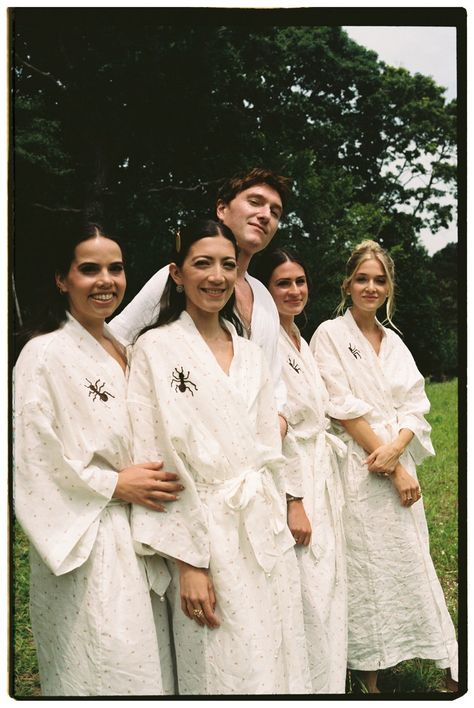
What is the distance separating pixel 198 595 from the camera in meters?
2.49

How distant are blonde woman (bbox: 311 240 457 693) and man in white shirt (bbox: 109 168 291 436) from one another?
47 cm

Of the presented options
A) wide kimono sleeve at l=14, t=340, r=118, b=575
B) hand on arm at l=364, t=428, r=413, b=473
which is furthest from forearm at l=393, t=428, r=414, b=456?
wide kimono sleeve at l=14, t=340, r=118, b=575

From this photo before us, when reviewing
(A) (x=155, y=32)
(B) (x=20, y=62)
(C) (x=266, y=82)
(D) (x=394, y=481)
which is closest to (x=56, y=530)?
(D) (x=394, y=481)

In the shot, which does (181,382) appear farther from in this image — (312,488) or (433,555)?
(433,555)

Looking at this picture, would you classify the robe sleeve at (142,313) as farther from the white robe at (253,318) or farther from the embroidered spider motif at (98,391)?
the embroidered spider motif at (98,391)

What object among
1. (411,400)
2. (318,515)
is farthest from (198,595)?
(411,400)

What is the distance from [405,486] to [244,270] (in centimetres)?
132

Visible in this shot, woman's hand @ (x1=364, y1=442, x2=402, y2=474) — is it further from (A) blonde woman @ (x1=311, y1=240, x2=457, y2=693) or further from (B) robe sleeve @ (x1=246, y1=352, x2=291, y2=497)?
(B) robe sleeve @ (x1=246, y1=352, x2=291, y2=497)

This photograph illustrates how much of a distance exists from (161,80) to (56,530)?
2318 millimetres

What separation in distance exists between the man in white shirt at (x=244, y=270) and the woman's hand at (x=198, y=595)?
840 millimetres

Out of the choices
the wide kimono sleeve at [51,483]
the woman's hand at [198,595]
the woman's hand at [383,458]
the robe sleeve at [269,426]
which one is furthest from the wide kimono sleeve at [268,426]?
the woman's hand at [383,458]

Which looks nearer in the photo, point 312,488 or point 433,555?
point 312,488

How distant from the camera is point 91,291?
2.59m

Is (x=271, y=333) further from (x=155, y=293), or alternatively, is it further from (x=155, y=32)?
(x=155, y=32)
